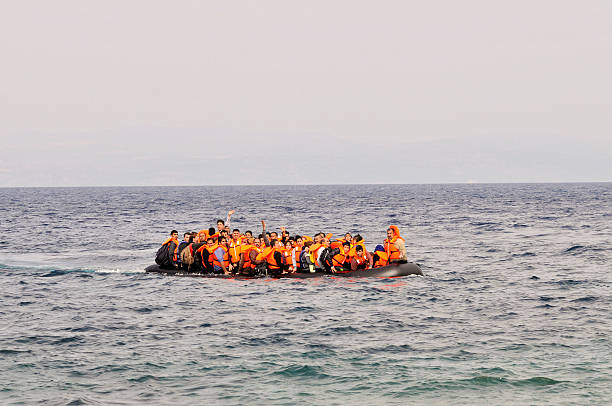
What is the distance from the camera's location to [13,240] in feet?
155

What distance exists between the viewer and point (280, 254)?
87.0ft

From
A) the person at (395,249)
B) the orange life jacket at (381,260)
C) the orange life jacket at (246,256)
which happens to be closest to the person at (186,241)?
the orange life jacket at (246,256)

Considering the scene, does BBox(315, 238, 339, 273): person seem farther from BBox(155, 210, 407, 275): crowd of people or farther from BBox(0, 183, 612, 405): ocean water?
BBox(0, 183, 612, 405): ocean water

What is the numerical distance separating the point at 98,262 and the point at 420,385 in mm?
24210

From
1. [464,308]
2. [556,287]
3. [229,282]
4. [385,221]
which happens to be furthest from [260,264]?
[385,221]

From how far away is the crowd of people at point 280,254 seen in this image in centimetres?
2608

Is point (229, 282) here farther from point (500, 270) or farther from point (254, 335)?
point (500, 270)

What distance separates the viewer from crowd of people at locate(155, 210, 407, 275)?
26.1m

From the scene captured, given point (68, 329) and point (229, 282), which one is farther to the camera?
point (229, 282)

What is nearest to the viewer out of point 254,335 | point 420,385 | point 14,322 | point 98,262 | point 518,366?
point 420,385

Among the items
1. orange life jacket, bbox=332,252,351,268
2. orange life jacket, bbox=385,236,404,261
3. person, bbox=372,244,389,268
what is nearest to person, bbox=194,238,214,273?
orange life jacket, bbox=332,252,351,268

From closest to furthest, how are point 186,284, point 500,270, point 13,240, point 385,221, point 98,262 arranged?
point 186,284 → point 500,270 → point 98,262 → point 13,240 → point 385,221

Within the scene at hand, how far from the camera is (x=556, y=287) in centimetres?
2491

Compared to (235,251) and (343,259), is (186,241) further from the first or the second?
(343,259)
